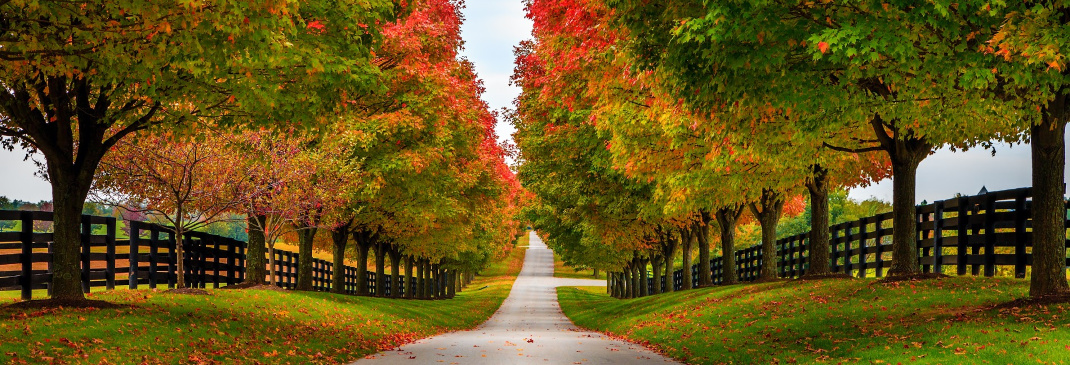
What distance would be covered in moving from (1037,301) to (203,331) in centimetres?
1269

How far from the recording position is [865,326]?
13406 millimetres

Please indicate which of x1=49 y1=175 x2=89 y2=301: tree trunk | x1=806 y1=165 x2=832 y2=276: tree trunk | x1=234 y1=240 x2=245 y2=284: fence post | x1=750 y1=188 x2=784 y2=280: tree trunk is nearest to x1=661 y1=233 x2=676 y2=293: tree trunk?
x1=750 y1=188 x2=784 y2=280: tree trunk

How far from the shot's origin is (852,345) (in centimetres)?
1203

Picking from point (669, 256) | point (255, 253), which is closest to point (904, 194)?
point (255, 253)

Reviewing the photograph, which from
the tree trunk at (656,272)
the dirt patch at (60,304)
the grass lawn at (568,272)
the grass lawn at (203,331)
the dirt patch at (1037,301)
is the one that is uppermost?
the dirt patch at (1037,301)

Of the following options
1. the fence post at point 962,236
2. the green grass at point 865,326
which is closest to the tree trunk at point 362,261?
the green grass at point 865,326

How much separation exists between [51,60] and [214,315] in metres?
6.11

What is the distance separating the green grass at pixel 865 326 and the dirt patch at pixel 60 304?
31.3ft

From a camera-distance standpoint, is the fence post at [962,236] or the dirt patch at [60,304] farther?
the fence post at [962,236]

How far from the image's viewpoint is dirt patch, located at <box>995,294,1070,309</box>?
1235cm

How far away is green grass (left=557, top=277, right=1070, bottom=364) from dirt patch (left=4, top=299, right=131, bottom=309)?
953 centimetres

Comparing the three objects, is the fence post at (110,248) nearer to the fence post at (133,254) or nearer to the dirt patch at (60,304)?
the fence post at (133,254)

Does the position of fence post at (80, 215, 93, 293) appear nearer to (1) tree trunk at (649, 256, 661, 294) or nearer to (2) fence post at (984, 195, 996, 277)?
(2) fence post at (984, 195, 996, 277)

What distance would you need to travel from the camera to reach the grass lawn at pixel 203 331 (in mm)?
10625
